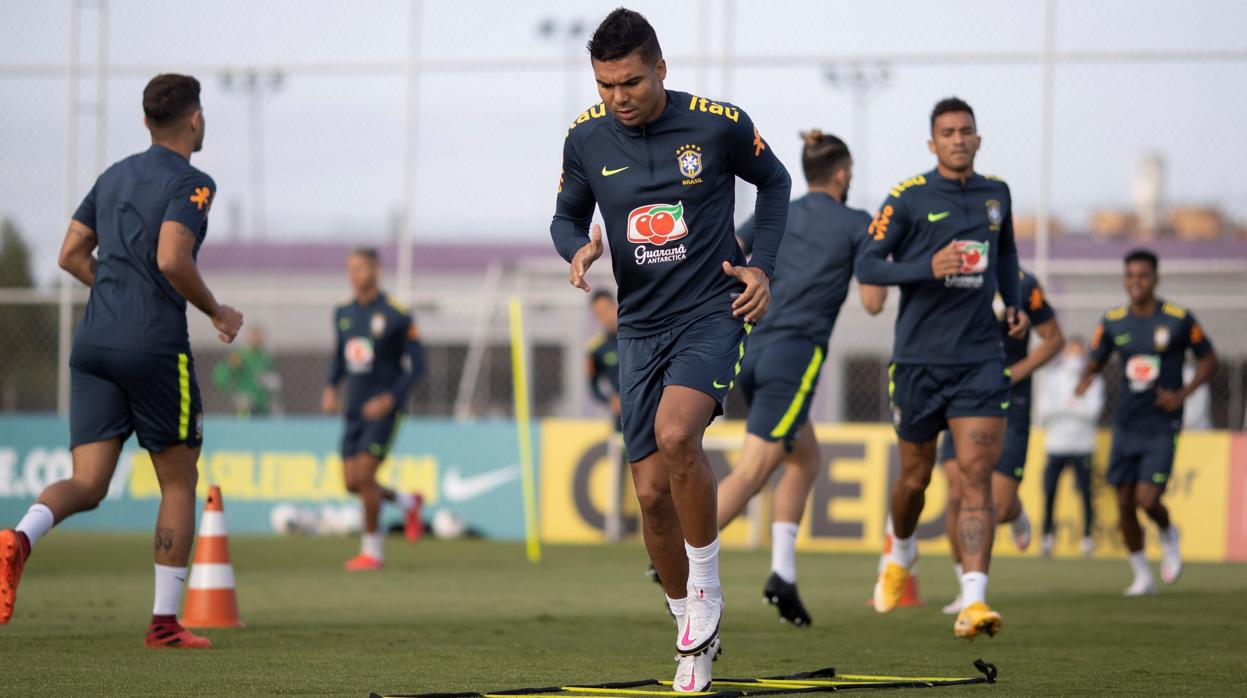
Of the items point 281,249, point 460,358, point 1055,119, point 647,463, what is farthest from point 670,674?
point 281,249

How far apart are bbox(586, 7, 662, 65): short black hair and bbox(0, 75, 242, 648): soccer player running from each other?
90.3 inches

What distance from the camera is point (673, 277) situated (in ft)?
20.3

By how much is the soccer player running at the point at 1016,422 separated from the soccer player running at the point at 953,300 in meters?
0.93

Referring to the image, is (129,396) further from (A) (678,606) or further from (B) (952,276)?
(B) (952,276)

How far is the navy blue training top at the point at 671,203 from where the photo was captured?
618 centimetres

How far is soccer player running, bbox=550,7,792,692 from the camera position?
6.02 metres

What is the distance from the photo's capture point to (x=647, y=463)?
6.20m

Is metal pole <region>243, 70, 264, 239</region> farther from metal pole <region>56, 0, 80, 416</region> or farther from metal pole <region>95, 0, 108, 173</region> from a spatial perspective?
metal pole <region>56, 0, 80, 416</region>

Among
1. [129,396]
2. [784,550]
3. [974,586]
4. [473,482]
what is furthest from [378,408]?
[974,586]

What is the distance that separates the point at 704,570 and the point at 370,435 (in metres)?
8.31

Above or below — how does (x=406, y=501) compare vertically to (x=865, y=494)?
below

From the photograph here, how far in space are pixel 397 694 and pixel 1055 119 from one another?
521 inches

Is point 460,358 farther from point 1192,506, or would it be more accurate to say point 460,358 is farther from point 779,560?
point 779,560

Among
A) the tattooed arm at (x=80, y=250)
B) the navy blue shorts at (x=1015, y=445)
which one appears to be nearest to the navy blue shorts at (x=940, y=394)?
the navy blue shorts at (x=1015, y=445)
